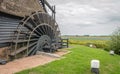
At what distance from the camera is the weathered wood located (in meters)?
14.3

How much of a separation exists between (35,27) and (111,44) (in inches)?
625

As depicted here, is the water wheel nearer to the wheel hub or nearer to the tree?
the wheel hub

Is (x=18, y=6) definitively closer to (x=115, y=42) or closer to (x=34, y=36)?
(x=34, y=36)

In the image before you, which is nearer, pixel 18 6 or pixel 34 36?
pixel 18 6

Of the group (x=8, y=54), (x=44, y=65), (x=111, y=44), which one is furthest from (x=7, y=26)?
(x=111, y=44)

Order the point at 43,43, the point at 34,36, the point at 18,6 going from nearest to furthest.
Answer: the point at 18,6, the point at 34,36, the point at 43,43

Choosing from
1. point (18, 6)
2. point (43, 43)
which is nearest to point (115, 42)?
point (43, 43)

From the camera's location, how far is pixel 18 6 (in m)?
16.5

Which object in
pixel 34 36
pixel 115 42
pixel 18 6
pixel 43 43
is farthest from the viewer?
pixel 115 42

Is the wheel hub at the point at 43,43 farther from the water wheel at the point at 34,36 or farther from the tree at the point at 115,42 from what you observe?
the tree at the point at 115,42

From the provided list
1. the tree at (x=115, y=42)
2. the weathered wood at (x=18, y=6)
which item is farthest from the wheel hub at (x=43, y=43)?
the tree at (x=115, y=42)

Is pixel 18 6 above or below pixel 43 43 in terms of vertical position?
above

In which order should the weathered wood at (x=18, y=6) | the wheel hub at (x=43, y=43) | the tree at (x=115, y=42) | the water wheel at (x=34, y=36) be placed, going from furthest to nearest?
the tree at (x=115, y=42), the wheel hub at (x=43, y=43), the water wheel at (x=34, y=36), the weathered wood at (x=18, y=6)

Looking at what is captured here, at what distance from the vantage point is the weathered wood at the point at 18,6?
1433cm
